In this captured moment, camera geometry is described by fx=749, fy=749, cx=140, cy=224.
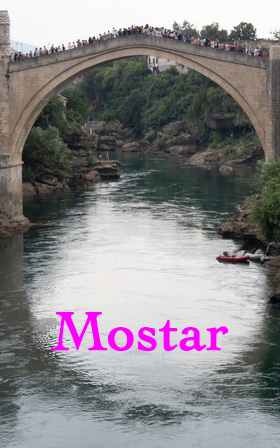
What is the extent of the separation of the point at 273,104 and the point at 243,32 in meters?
37.5

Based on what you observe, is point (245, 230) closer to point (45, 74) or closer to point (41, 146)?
point (45, 74)

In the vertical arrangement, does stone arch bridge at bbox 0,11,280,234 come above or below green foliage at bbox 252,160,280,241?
above

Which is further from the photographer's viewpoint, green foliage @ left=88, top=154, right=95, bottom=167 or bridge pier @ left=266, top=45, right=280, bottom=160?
green foliage @ left=88, top=154, right=95, bottom=167

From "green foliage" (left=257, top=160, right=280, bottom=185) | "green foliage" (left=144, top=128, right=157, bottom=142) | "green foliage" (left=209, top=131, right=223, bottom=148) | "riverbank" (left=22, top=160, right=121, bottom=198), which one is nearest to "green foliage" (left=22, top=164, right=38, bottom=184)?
"riverbank" (left=22, top=160, right=121, bottom=198)

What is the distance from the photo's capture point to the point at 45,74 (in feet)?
98.9

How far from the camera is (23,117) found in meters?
30.2

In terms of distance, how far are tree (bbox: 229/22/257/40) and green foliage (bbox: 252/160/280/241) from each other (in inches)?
1548

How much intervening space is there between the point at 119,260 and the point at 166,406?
35.1 feet

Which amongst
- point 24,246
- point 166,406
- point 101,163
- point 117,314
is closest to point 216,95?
point 101,163

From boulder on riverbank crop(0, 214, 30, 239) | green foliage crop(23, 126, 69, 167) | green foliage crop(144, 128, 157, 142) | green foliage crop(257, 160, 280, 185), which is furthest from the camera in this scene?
green foliage crop(144, 128, 157, 142)

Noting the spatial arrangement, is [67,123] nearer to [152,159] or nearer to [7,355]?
[152,159]

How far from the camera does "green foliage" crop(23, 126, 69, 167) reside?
128ft

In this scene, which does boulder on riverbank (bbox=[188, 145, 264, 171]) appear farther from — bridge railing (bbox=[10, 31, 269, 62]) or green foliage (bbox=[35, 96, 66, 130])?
bridge railing (bbox=[10, 31, 269, 62])

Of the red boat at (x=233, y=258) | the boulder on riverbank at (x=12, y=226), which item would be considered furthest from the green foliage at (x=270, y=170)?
the boulder on riverbank at (x=12, y=226)
